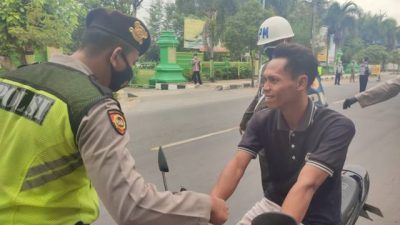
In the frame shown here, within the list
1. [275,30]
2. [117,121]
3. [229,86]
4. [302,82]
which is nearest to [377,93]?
[275,30]

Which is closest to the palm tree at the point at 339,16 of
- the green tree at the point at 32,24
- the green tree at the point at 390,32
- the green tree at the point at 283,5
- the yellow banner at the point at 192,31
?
the green tree at the point at 283,5

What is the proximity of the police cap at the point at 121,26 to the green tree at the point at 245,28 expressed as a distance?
19453mm

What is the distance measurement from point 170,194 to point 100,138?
279 mm

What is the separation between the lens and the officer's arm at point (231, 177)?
2232mm

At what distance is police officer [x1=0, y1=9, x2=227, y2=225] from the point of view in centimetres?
127

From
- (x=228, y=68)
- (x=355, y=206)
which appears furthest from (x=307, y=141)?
(x=228, y=68)

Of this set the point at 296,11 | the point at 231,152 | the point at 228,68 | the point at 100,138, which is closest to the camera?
the point at 100,138

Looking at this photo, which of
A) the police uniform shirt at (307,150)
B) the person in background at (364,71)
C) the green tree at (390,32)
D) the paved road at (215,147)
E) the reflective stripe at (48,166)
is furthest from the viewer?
the green tree at (390,32)

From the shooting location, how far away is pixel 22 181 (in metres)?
1.39

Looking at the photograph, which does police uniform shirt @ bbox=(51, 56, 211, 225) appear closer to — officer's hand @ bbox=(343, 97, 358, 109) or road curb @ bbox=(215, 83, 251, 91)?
officer's hand @ bbox=(343, 97, 358, 109)

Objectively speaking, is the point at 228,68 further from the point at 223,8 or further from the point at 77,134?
the point at 77,134

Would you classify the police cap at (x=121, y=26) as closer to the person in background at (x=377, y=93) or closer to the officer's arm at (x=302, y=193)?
the officer's arm at (x=302, y=193)

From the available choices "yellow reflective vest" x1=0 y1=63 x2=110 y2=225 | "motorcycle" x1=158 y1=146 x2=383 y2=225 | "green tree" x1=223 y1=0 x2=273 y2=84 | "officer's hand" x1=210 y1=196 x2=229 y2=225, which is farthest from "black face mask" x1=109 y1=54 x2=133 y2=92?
"green tree" x1=223 y1=0 x2=273 y2=84

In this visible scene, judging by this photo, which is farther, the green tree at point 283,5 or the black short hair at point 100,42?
the green tree at point 283,5
